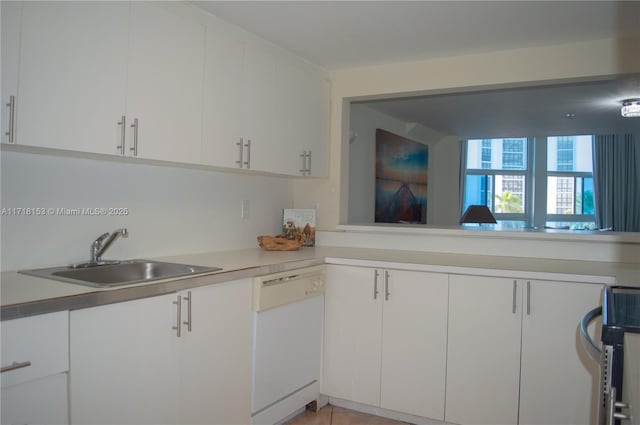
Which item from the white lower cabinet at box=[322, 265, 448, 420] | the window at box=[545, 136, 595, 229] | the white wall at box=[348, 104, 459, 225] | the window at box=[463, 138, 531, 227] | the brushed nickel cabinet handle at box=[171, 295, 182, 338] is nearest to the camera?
the brushed nickel cabinet handle at box=[171, 295, 182, 338]

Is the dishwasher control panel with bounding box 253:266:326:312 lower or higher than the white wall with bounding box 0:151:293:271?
lower

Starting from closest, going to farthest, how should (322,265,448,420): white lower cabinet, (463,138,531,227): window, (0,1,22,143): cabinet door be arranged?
(0,1,22,143): cabinet door → (322,265,448,420): white lower cabinet → (463,138,531,227): window

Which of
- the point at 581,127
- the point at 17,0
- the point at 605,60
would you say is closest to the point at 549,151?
the point at 581,127

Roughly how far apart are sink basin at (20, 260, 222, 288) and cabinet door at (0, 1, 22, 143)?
1.95 ft

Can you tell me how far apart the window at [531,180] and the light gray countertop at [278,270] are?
20.6 ft

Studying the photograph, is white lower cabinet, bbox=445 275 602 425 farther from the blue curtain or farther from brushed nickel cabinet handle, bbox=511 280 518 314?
the blue curtain

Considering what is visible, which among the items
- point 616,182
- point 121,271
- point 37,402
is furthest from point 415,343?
point 616,182

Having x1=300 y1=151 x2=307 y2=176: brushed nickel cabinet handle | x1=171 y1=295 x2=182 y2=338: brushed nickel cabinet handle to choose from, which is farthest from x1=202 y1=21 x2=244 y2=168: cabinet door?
x1=171 y1=295 x2=182 y2=338: brushed nickel cabinet handle

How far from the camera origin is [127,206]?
2.41 meters

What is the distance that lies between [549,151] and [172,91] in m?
8.41

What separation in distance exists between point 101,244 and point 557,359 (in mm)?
2200

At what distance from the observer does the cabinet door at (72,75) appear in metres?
1.72

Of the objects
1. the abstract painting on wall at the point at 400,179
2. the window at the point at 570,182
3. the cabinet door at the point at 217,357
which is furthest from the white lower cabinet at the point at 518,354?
the window at the point at 570,182

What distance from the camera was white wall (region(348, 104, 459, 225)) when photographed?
15.6 ft
